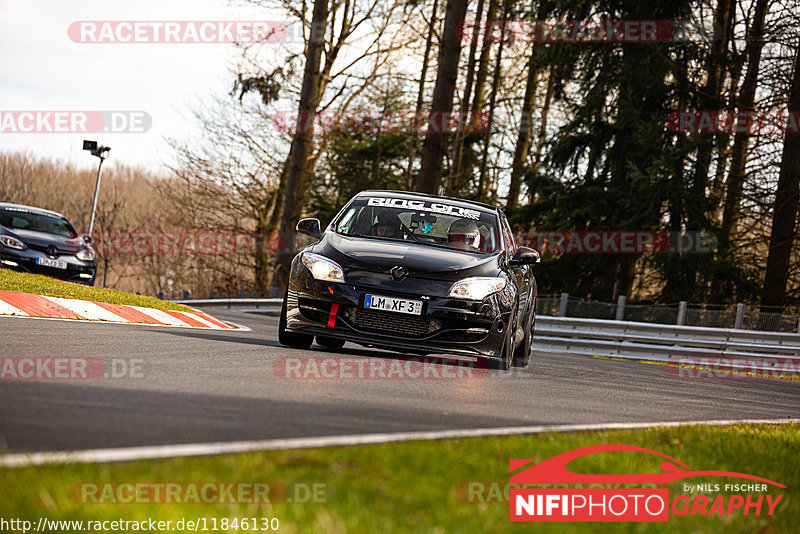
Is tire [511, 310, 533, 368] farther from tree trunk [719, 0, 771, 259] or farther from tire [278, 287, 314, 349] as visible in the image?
tree trunk [719, 0, 771, 259]

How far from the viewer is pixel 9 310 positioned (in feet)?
33.6

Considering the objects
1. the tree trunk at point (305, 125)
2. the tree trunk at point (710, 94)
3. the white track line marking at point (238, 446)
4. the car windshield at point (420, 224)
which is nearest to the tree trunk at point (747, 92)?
the tree trunk at point (710, 94)

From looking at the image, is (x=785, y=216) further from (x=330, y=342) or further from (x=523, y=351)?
(x=330, y=342)

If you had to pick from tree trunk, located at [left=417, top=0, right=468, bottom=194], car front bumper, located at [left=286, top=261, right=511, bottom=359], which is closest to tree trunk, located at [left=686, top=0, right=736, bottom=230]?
tree trunk, located at [left=417, top=0, right=468, bottom=194]

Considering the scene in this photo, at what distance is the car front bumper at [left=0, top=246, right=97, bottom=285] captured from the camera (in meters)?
17.3

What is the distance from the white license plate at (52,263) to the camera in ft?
57.8

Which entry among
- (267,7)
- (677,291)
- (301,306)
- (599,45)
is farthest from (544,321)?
(267,7)

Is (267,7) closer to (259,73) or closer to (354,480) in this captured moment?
(259,73)

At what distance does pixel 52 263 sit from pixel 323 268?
10760 millimetres

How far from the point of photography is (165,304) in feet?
49.3

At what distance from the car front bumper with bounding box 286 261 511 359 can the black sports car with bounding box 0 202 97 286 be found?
1067cm

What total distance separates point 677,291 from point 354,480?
1926 cm

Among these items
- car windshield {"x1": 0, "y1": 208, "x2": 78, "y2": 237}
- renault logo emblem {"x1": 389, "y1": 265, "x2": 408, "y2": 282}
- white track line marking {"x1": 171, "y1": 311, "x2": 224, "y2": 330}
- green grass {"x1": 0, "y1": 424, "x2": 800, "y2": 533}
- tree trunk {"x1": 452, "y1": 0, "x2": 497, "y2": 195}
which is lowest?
white track line marking {"x1": 171, "y1": 311, "x2": 224, "y2": 330}

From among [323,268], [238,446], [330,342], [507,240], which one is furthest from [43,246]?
[238,446]
